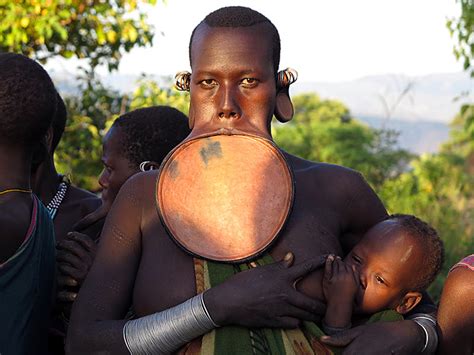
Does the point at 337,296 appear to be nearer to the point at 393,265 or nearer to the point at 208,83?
the point at 393,265

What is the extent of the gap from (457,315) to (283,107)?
829mm

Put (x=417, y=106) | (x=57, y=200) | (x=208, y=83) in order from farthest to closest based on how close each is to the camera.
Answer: (x=417, y=106)
(x=57, y=200)
(x=208, y=83)

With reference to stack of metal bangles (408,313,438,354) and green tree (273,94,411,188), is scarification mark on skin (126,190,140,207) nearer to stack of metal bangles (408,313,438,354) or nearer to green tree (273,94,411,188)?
stack of metal bangles (408,313,438,354)

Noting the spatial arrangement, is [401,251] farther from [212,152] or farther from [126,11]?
[126,11]

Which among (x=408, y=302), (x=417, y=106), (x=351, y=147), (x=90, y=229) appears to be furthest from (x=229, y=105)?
(x=417, y=106)

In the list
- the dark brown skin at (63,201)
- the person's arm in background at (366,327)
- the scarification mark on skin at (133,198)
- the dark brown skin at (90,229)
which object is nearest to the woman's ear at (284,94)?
the person's arm in background at (366,327)

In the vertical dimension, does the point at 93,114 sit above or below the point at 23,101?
below

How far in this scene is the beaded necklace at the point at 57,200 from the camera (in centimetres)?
345

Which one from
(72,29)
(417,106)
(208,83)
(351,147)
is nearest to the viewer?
(208,83)

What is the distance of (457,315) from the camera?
105 inches

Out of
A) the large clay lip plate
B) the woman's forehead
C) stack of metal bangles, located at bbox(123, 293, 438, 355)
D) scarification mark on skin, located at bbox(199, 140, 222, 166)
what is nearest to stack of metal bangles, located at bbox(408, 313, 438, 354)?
the large clay lip plate

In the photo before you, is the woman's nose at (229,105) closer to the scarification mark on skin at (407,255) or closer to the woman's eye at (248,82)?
the woman's eye at (248,82)

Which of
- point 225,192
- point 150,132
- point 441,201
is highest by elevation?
point 225,192

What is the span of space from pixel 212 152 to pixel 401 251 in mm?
642
